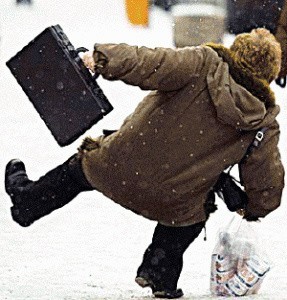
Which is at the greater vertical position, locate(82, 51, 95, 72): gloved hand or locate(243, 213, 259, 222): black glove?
locate(82, 51, 95, 72): gloved hand

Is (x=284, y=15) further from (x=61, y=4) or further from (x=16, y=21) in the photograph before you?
(x=61, y=4)

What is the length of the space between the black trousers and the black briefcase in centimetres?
77

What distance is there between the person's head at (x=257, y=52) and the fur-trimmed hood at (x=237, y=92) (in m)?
0.03

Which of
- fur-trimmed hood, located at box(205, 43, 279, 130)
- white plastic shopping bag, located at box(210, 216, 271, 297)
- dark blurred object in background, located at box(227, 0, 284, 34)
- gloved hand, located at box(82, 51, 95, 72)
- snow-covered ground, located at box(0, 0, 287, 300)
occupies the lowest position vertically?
dark blurred object in background, located at box(227, 0, 284, 34)

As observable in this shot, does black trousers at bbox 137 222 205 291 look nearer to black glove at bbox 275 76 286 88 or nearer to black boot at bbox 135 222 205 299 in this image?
black boot at bbox 135 222 205 299

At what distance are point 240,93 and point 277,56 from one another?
0.29 m

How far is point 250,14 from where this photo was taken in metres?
16.2

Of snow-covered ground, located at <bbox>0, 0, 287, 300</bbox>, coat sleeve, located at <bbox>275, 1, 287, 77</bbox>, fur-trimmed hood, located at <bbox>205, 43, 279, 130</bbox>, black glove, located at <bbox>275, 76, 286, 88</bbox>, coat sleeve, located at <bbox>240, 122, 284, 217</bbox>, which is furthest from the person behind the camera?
black glove, located at <bbox>275, 76, 286, 88</bbox>

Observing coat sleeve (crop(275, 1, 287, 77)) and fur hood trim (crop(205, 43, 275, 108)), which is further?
coat sleeve (crop(275, 1, 287, 77))

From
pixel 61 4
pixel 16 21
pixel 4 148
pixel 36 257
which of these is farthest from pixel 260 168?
pixel 61 4

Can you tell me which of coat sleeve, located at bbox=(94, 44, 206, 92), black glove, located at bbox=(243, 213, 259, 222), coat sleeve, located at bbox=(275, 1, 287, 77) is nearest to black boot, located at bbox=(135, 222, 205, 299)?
black glove, located at bbox=(243, 213, 259, 222)

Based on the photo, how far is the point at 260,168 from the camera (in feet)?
19.2

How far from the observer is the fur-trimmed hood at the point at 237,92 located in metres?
5.56

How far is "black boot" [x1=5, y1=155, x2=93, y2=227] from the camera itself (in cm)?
612
